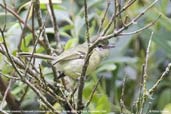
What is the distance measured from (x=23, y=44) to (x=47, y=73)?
0.53 ft

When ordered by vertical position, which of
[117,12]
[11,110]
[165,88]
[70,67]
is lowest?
[165,88]

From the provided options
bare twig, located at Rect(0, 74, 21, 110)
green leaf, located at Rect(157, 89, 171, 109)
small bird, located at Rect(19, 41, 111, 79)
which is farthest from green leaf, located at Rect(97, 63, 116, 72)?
bare twig, located at Rect(0, 74, 21, 110)

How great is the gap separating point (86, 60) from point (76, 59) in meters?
0.72

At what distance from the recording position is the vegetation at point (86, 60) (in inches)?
59.7

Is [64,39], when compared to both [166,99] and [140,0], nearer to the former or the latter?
[140,0]

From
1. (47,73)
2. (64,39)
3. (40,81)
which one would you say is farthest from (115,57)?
(40,81)

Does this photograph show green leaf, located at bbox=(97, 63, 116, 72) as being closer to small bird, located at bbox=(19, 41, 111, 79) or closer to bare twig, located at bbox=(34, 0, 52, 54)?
small bird, located at bbox=(19, 41, 111, 79)

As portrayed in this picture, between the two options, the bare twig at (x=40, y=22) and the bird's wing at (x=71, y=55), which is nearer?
the bare twig at (x=40, y=22)

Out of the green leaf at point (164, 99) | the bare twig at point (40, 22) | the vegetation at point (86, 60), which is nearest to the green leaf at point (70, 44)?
the vegetation at point (86, 60)

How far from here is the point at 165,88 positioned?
2883 mm

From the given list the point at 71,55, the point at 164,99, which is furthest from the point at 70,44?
the point at 164,99

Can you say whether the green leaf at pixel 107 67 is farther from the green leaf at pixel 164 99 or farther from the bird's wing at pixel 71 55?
the green leaf at pixel 164 99

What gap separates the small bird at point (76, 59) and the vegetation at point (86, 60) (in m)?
0.04

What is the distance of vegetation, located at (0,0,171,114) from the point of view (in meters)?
1.52
